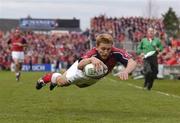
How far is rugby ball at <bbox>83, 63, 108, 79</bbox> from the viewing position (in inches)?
379

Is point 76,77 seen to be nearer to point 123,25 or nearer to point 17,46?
point 17,46

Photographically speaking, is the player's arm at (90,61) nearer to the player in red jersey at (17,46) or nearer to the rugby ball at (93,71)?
the rugby ball at (93,71)

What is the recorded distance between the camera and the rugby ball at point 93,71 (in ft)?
31.6

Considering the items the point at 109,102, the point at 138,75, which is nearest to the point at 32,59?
the point at 138,75

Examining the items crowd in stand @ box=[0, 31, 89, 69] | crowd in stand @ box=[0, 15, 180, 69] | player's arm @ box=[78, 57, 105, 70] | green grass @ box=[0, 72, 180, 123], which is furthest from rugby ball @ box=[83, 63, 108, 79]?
crowd in stand @ box=[0, 31, 89, 69]

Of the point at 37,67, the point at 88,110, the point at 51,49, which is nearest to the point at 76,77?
the point at 88,110

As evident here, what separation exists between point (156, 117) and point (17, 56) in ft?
51.8

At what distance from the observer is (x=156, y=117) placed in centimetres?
963

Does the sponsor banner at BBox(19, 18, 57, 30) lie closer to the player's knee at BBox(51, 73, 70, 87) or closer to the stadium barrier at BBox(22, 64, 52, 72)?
the stadium barrier at BBox(22, 64, 52, 72)

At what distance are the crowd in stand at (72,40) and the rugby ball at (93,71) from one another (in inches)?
1356

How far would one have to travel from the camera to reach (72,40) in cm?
5441

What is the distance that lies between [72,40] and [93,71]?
147ft

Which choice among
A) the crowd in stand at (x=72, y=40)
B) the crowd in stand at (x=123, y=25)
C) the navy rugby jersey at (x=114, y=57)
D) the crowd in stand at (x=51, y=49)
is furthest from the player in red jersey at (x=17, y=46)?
the crowd in stand at (x=123, y=25)

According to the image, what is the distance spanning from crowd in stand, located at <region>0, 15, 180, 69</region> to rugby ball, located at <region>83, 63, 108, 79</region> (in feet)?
113
